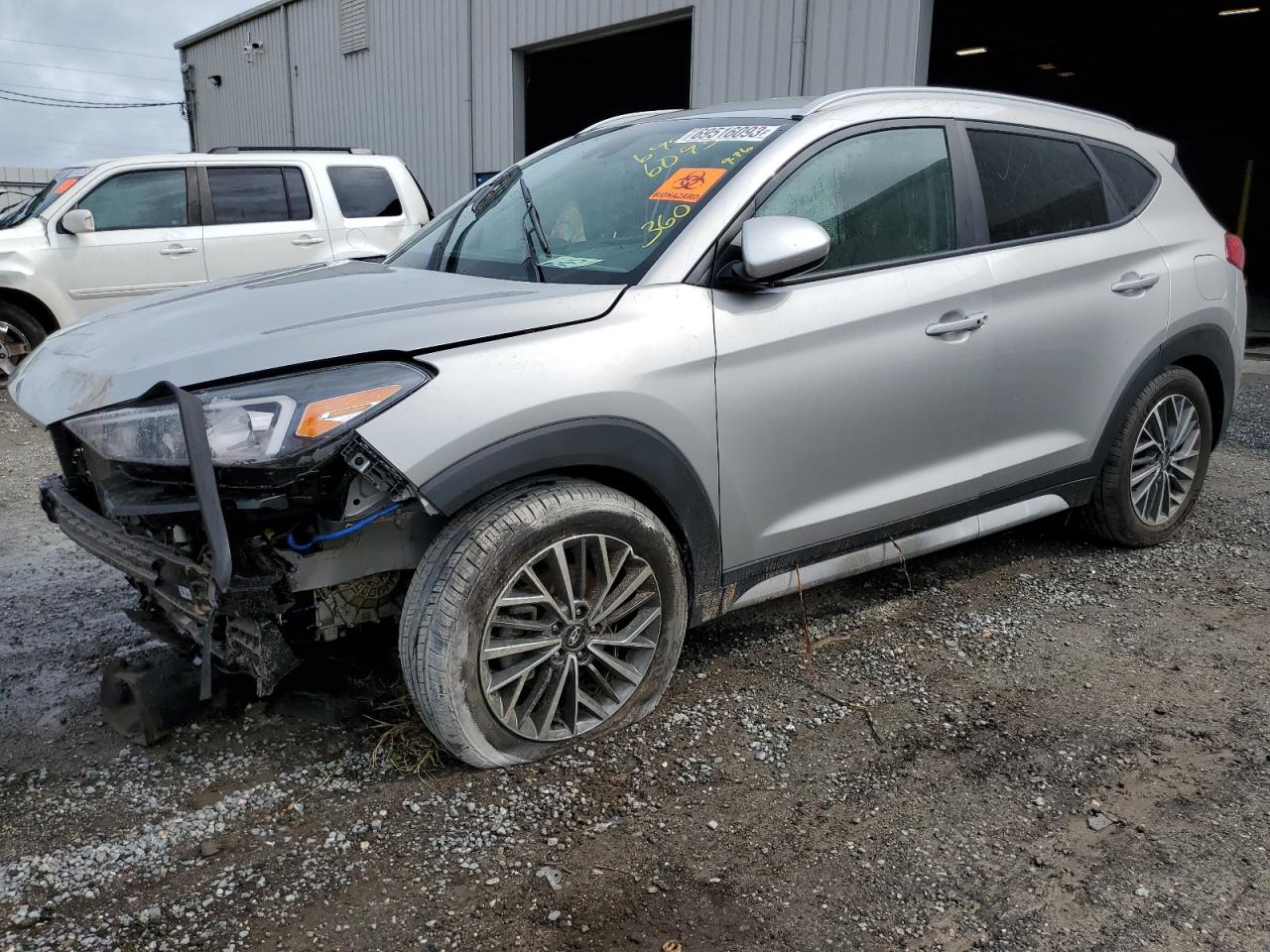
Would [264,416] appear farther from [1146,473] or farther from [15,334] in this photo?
[15,334]

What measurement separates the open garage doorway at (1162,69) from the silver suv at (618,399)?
1191 centimetres

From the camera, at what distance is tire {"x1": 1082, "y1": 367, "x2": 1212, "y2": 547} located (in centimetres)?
392

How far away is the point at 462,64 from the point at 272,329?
40.2ft

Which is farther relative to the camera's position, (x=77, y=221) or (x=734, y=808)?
(x=77, y=221)

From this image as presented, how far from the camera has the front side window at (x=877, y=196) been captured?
298 centimetres

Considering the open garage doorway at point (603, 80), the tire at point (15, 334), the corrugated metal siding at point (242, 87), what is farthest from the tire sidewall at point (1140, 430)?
the corrugated metal siding at point (242, 87)

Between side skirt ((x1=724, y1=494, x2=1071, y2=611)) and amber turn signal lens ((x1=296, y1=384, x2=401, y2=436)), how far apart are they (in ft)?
4.13

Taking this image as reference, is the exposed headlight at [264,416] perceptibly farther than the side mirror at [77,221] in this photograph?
No

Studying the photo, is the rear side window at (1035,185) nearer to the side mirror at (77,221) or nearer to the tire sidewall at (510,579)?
the tire sidewall at (510,579)

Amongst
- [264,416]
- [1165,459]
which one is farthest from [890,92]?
[264,416]

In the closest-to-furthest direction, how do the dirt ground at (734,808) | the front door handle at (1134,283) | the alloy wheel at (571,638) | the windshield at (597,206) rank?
the dirt ground at (734,808) → the alloy wheel at (571,638) → the windshield at (597,206) → the front door handle at (1134,283)

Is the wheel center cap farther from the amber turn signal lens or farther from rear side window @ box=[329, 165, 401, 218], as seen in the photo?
rear side window @ box=[329, 165, 401, 218]

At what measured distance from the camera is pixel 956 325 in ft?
10.5

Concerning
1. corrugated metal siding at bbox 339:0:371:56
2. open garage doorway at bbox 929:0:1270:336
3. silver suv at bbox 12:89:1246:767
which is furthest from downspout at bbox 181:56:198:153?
silver suv at bbox 12:89:1246:767
